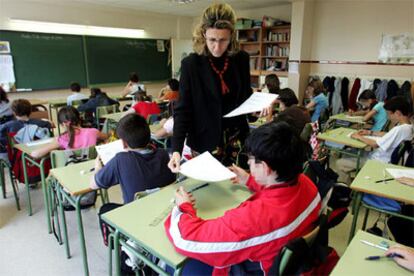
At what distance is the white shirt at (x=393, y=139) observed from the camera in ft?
8.89

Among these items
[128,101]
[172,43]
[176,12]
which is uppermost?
[176,12]

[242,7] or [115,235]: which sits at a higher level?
[242,7]

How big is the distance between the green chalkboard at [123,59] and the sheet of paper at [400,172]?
6.79 m

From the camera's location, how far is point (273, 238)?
1020 millimetres

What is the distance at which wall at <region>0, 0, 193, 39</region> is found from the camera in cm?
594

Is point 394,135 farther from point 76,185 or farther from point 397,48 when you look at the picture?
point 397,48

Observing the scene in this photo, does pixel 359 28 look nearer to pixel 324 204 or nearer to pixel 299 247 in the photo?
pixel 324 204

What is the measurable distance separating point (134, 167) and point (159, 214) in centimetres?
40

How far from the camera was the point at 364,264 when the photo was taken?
1096 millimetres

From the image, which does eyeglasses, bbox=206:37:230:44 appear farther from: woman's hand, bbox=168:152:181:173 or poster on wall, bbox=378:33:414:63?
poster on wall, bbox=378:33:414:63

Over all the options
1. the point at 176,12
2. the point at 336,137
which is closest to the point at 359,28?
the point at 336,137

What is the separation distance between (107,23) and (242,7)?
3.47 meters

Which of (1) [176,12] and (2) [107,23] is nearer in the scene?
(2) [107,23]

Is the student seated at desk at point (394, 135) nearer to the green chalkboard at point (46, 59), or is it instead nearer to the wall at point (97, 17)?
the green chalkboard at point (46, 59)
